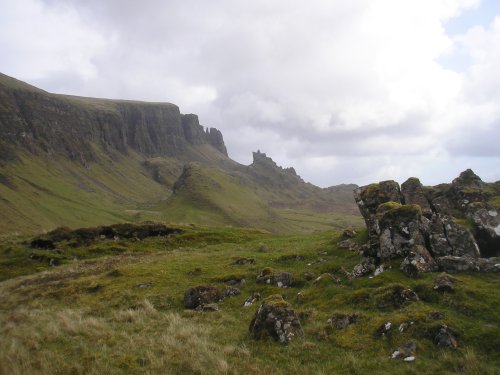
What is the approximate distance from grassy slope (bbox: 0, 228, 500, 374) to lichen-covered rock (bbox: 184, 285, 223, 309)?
0.98 m

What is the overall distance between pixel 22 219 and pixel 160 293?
650 feet

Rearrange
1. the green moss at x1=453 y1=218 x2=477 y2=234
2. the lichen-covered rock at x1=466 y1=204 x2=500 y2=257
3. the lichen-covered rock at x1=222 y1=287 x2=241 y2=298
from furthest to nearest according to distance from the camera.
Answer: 1. the lichen-covered rock at x1=222 y1=287 x2=241 y2=298
2. the green moss at x1=453 y1=218 x2=477 y2=234
3. the lichen-covered rock at x1=466 y1=204 x2=500 y2=257

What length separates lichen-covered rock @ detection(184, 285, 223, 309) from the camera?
88.9 ft

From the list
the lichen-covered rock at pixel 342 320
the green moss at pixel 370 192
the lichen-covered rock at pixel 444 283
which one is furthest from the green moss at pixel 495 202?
the lichen-covered rock at pixel 342 320

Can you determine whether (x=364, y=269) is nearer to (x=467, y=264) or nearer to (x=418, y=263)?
(x=418, y=263)

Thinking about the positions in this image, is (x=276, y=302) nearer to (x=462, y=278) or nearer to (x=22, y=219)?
(x=462, y=278)

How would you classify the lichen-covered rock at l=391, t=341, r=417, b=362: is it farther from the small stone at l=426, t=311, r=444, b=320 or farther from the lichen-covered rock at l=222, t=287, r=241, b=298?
the lichen-covered rock at l=222, t=287, r=241, b=298

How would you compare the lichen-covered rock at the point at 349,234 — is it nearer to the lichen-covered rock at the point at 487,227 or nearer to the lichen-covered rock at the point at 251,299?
the lichen-covered rock at the point at 487,227

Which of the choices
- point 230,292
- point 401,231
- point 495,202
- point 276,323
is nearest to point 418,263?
point 401,231

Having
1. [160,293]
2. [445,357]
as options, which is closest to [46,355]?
[160,293]

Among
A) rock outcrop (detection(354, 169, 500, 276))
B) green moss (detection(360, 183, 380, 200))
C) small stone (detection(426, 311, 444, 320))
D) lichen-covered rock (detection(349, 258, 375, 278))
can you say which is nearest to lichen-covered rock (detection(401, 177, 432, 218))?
green moss (detection(360, 183, 380, 200))

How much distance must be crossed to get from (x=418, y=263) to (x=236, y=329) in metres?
11.0

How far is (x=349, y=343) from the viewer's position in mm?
16844

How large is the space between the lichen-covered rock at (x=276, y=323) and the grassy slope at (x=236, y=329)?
0.48 meters
